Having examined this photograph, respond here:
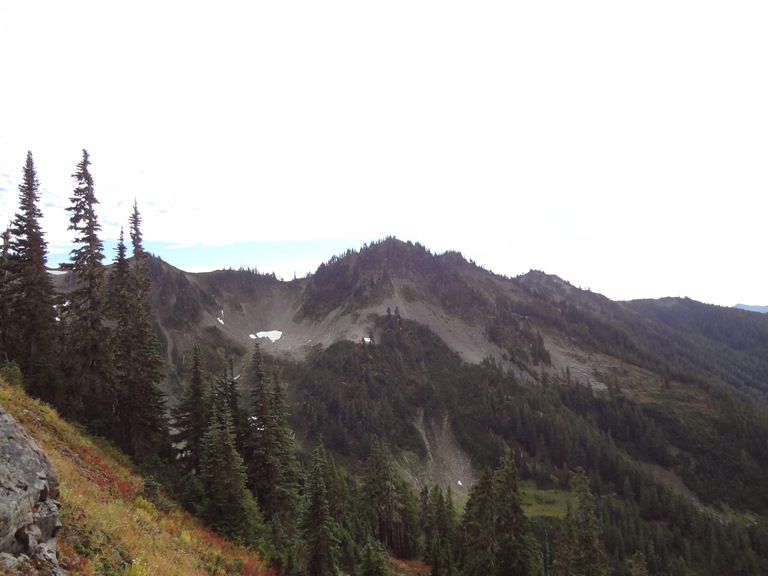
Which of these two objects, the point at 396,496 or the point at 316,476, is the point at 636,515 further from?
the point at 316,476

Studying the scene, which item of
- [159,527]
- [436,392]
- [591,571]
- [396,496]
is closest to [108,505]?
[159,527]

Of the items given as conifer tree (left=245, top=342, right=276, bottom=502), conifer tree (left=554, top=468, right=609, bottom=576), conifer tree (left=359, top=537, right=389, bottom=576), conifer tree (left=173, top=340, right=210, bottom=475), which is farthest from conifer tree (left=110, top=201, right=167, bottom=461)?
conifer tree (left=554, top=468, right=609, bottom=576)

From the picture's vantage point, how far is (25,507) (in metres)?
8.34

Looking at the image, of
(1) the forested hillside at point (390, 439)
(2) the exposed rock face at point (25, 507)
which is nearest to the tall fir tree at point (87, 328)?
(1) the forested hillside at point (390, 439)

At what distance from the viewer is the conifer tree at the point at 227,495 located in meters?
24.5

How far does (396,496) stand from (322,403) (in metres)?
102

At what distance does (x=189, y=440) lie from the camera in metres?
33.3

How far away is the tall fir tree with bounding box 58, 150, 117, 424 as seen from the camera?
95.7 ft

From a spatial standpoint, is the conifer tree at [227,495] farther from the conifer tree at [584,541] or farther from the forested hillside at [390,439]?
the conifer tree at [584,541]

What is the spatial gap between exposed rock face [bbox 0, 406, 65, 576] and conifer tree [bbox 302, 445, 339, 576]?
18.3 metres

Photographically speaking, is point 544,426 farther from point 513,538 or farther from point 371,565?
point 371,565

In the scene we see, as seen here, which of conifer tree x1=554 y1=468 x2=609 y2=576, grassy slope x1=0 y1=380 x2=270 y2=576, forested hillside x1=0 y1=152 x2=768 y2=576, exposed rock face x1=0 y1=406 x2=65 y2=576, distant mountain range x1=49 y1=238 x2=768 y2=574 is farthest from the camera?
distant mountain range x1=49 y1=238 x2=768 y2=574

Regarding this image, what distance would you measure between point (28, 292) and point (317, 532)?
27228mm

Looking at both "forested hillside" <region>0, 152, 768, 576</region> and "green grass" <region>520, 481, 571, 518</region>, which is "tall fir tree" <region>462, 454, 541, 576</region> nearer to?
"forested hillside" <region>0, 152, 768, 576</region>
